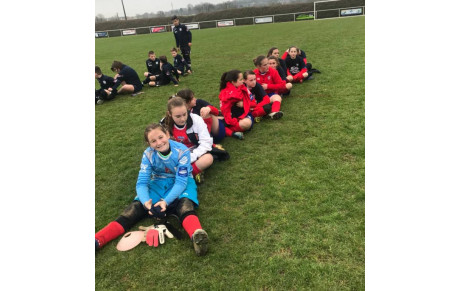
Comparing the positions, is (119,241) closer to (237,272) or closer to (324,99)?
(237,272)

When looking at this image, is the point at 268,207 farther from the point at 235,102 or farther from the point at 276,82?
the point at 276,82

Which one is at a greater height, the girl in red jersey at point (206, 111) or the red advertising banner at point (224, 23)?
the red advertising banner at point (224, 23)

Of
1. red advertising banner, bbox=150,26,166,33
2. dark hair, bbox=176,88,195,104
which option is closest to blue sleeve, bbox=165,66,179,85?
dark hair, bbox=176,88,195,104

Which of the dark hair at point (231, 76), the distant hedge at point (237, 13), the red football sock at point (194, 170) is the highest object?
the distant hedge at point (237, 13)

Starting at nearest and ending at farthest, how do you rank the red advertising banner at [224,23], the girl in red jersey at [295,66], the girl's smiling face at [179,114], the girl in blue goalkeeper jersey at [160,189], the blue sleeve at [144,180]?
the girl in blue goalkeeper jersey at [160,189] < the blue sleeve at [144,180] < the girl's smiling face at [179,114] < the girl in red jersey at [295,66] < the red advertising banner at [224,23]

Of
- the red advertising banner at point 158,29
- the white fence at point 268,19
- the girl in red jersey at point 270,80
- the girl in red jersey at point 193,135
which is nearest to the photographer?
the girl in red jersey at point 193,135

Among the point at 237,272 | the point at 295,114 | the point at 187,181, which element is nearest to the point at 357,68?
the point at 295,114

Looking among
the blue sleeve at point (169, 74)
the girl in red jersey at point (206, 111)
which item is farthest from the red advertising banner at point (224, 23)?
the girl in red jersey at point (206, 111)

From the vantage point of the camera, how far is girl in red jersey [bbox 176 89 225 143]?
14.5ft

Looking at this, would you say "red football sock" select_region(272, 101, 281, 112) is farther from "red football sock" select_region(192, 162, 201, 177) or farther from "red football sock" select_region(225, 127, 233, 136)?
"red football sock" select_region(192, 162, 201, 177)

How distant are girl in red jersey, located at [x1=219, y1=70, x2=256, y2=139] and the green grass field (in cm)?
A: 19

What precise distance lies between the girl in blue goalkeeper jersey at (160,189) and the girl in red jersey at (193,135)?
18.0 inches

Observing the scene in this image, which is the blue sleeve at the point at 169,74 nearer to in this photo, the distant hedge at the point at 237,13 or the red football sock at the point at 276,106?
the red football sock at the point at 276,106

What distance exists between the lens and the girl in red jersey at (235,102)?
205 inches
